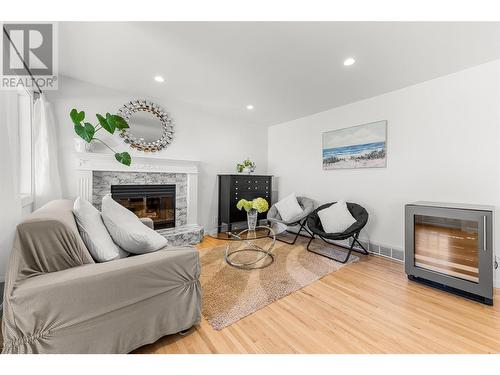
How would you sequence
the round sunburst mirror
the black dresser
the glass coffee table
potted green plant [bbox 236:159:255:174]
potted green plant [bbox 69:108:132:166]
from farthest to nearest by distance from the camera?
potted green plant [bbox 236:159:255:174] → the black dresser → the round sunburst mirror → the glass coffee table → potted green plant [bbox 69:108:132:166]

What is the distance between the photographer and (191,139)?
3896 millimetres

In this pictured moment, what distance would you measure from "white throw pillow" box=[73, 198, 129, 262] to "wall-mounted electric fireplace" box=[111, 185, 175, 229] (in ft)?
5.91

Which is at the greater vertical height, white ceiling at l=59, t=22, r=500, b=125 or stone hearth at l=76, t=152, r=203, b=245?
white ceiling at l=59, t=22, r=500, b=125

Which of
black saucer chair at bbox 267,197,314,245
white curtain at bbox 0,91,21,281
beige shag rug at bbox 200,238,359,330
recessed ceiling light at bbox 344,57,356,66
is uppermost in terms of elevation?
recessed ceiling light at bbox 344,57,356,66

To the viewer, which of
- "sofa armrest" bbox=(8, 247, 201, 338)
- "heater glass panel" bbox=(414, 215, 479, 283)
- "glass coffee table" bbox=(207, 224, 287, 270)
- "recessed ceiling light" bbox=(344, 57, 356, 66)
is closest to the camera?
"sofa armrest" bbox=(8, 247, 201, 338)

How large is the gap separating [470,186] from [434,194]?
342mm

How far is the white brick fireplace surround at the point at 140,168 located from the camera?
282 cm

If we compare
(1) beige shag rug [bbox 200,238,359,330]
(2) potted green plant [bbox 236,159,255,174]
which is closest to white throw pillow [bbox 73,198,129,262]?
(1) beige shag rug [bbox 200,238,359,330]

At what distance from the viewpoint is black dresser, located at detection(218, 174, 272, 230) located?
4.02m

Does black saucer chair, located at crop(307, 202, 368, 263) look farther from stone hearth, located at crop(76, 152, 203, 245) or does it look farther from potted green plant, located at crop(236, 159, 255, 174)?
stone hearth, located at crop(76, 152, 203, 245)

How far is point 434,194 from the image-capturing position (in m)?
2.70

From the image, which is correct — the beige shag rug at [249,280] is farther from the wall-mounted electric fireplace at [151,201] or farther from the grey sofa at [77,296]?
the wall-mounted electric fireplace at [151,201]
